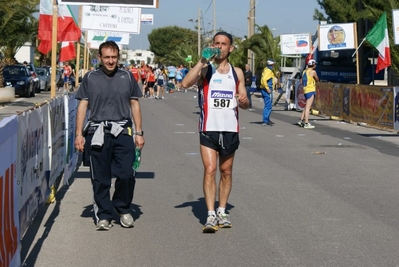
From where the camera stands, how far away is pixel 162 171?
12430 mm

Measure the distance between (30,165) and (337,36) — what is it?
22.0 m

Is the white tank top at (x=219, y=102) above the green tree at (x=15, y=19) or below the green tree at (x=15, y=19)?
below

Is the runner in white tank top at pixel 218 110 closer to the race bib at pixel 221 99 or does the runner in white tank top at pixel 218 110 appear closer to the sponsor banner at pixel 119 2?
the race bib at pixel 221 99

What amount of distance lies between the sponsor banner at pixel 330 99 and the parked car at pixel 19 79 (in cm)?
1751

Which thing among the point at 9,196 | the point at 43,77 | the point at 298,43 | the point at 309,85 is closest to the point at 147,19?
the point at 43,77

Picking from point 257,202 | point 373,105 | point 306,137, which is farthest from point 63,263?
point 373,105

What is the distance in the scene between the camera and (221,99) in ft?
25.8

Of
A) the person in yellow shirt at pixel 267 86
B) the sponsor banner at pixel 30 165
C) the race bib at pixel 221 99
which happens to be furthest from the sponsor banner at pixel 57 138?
the person in yellow shirt at pixel 267 86

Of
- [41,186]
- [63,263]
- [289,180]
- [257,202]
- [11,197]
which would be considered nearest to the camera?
[11,197]

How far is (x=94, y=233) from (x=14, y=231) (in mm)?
1837

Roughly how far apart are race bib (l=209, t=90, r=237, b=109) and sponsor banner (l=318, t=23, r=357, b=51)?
20.7m

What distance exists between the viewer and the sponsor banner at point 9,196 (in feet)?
18.0

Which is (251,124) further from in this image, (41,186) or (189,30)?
(189,30)

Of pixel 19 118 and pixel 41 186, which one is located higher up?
pixel 19 118
